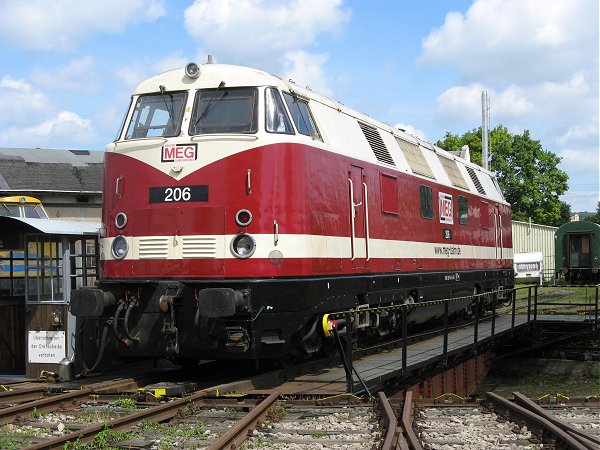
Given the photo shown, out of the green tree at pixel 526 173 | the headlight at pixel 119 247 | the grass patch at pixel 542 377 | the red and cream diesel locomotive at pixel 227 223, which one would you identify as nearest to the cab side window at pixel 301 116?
the red and cream diesel locomotive at pixel 227 223

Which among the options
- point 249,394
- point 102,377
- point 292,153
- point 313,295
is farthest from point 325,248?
point 102,377

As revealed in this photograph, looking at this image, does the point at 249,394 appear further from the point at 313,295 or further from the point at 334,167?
the point at 334,167

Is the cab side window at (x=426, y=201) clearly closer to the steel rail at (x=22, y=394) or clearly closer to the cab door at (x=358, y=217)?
the cab door at (x=358, y=217)

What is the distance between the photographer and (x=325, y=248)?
9.98 metres

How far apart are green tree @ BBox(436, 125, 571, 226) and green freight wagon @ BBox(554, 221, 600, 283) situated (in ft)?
83.9

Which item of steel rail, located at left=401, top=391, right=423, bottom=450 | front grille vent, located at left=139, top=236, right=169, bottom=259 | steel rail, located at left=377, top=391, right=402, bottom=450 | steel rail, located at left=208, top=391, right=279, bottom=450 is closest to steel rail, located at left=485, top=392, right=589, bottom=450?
steel rail, located at left=401, top=391, right=423, bottom=450

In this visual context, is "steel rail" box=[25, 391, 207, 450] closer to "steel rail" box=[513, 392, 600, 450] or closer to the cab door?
the cab door

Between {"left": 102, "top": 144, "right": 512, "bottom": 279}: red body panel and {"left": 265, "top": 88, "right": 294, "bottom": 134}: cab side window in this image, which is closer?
{"left": 102, "top": 144, "right": 512, "bottom": 279}: red body panel

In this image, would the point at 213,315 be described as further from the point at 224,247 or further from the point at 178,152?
the point at 178,152

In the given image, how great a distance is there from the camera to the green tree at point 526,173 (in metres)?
65.3

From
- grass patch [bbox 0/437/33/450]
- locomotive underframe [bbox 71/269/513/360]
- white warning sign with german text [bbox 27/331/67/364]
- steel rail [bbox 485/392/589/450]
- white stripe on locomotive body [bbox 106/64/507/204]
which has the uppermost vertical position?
white stripe on locomotive body [bbox 106/64/507/204]

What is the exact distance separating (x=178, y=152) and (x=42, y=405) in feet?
11.1

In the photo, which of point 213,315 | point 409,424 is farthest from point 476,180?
point 409,424

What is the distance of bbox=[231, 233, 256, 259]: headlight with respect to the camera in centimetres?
913
